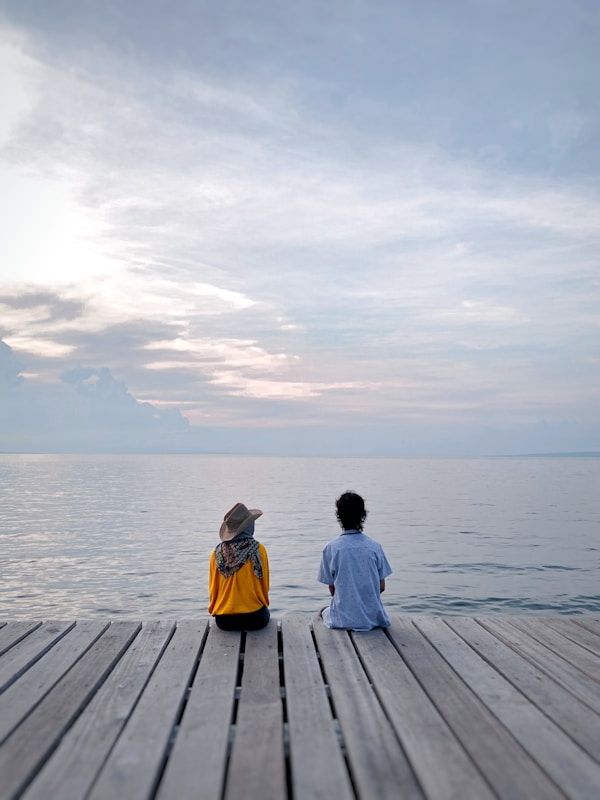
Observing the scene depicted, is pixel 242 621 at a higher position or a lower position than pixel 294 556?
Answer: higher

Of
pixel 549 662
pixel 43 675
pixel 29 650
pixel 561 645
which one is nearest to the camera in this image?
pixel 43 675

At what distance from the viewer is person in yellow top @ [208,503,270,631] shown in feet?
20.9

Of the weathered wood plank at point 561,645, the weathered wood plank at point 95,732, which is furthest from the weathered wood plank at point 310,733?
the weathered wood plank at point 561,645

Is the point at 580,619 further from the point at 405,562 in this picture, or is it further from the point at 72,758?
the point at 405,562

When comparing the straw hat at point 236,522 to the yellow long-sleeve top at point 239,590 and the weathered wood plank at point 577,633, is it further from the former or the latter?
the weathered wood plank at point 577,633

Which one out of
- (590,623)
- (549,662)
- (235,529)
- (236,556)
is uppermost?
(235,529)

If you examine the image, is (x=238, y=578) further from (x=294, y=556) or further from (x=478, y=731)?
(x=294, y=556)

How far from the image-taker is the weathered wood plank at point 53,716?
3.45 metres

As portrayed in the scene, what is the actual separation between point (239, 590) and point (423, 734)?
2821 mm

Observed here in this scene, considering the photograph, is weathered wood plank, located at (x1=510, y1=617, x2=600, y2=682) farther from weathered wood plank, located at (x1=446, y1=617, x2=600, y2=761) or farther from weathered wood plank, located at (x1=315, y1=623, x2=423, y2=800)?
weathered wood plank, located at (x1=315, y1=623, x2=423, y2=800)

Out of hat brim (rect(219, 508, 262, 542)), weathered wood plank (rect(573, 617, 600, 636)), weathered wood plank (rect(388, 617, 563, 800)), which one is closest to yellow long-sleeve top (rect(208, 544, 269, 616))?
hat brim (rect(219, 508, 262, 542))

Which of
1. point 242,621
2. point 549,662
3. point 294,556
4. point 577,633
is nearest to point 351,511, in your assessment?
point 242,621

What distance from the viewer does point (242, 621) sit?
254 inches

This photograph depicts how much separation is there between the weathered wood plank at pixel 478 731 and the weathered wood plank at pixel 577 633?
1654 mm
